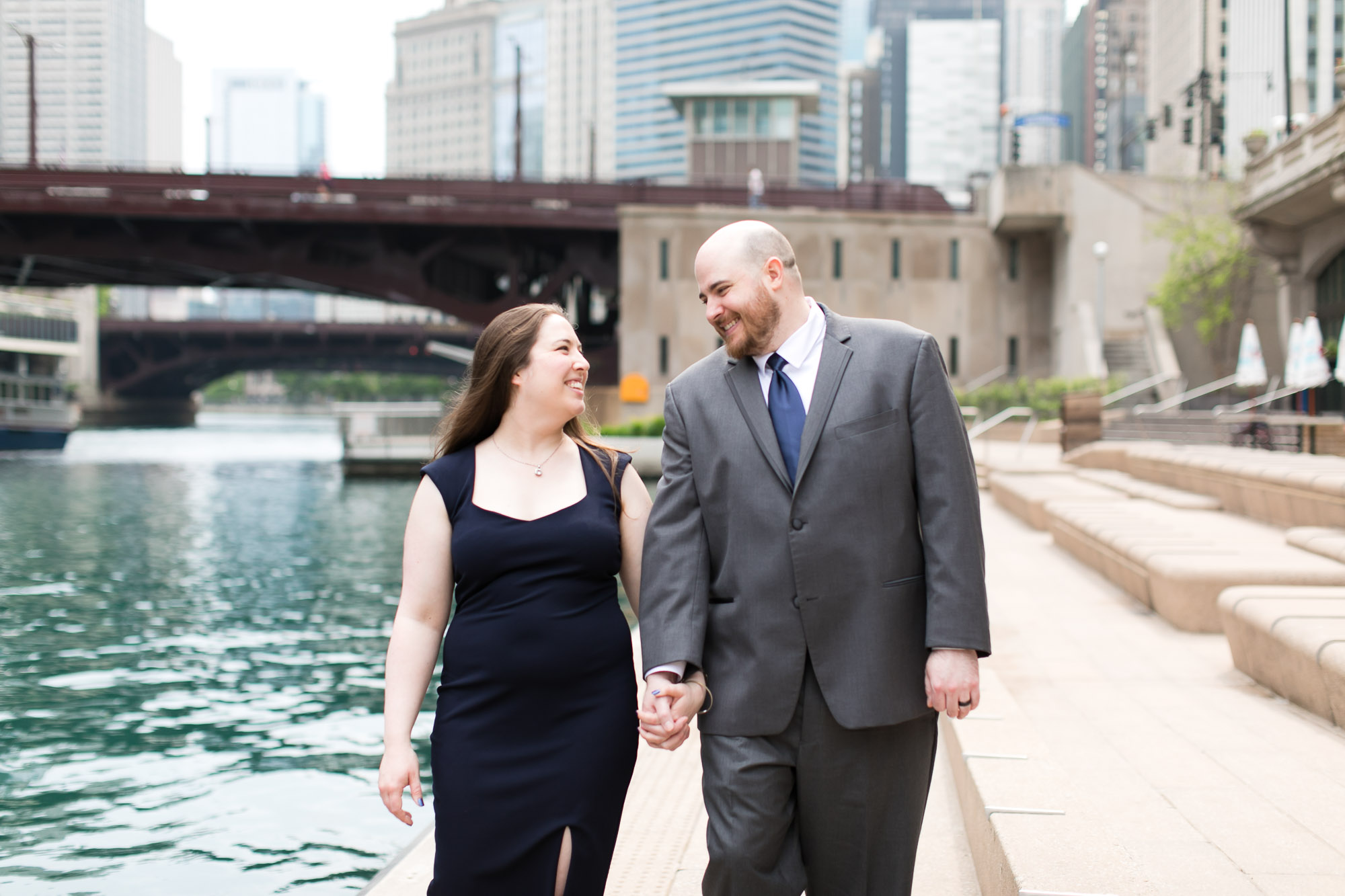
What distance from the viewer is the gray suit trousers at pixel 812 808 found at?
8.80 feet

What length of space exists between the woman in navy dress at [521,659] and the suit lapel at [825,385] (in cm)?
56

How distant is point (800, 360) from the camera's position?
2932 mm

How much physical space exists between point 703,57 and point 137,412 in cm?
10320

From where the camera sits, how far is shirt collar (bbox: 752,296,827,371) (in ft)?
9.59

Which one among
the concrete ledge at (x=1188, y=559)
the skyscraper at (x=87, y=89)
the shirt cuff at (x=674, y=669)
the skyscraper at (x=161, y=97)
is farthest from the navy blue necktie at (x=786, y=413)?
the skyscraper at (x=161, y=97)

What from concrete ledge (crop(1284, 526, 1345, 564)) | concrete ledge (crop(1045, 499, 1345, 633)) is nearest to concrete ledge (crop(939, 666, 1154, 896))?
concrete ledge (crop(1045, 499, 1345, 633))

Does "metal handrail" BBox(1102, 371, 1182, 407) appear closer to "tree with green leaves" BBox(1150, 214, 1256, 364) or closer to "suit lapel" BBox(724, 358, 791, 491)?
"tree with green leaves" BBox(1150, 214, 1256, 364)

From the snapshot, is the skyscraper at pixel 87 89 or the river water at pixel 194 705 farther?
the skyscraper at pixel 87 89

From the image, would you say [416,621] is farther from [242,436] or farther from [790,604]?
[242,436]

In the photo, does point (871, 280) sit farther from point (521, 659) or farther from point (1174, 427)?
point (521, 659)

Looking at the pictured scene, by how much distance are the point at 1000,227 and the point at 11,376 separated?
43.6 meters

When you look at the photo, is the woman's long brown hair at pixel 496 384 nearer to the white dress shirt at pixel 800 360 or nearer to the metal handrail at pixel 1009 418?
the white dress shirt at pixel 800 360

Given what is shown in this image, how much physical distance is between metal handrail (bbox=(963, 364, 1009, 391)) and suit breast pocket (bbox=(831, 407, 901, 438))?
40578 mm

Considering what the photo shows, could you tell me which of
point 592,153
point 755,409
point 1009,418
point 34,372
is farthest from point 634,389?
point 755,409
